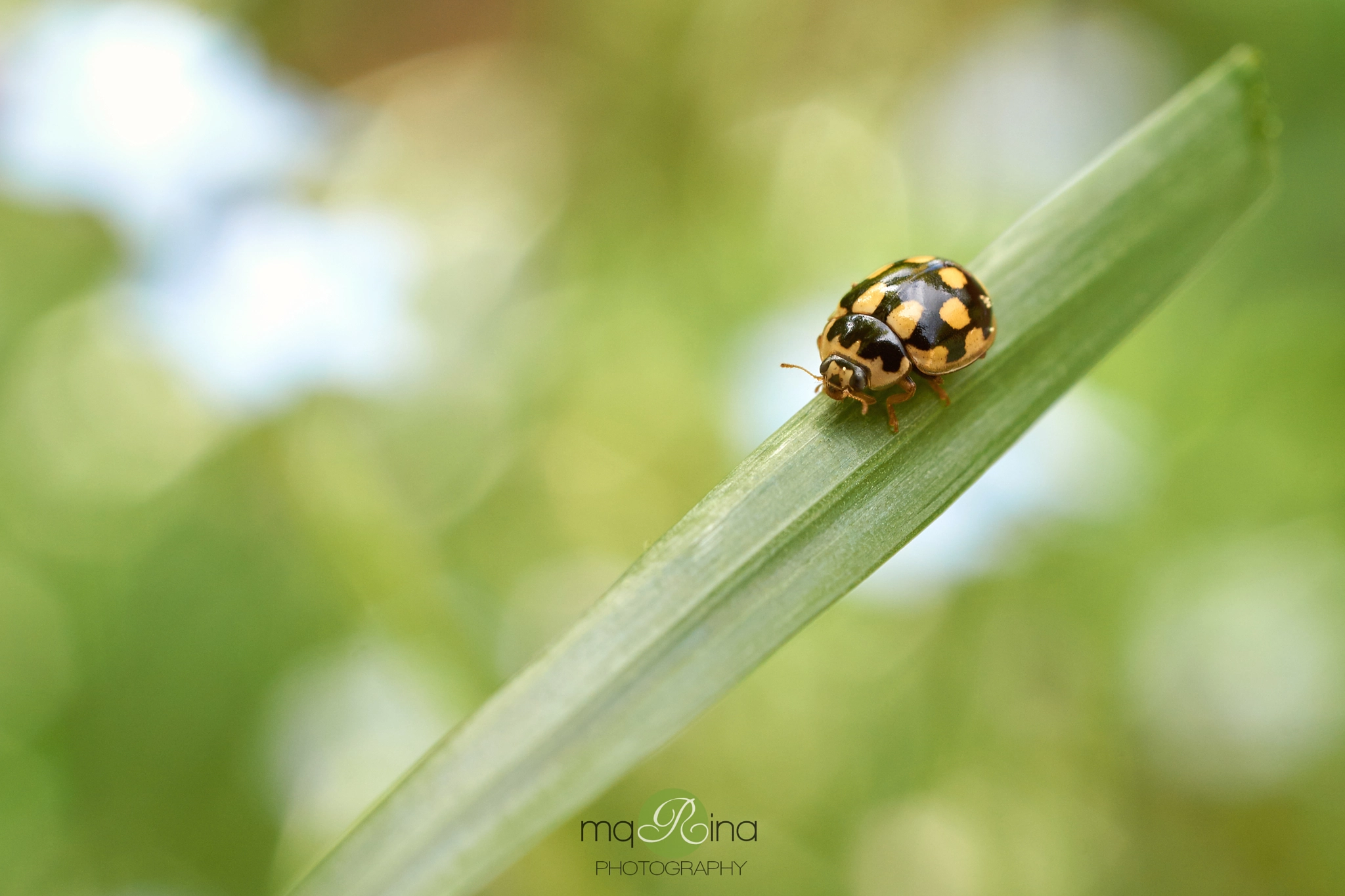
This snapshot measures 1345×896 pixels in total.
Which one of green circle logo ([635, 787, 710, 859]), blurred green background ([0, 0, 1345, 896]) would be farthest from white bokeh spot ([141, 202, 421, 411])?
green circle logo ([635, 787, 710, 859])

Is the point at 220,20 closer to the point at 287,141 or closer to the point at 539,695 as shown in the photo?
the point at 287,141

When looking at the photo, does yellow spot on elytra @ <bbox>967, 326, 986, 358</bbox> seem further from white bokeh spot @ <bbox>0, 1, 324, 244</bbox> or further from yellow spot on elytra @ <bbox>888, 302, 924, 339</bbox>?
white bokeh spot @ <bbox>0, 1, 324, 244</bbox>

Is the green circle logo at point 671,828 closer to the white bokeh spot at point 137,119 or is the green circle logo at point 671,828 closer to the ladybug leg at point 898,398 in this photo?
the ladybug leg at point 898,398

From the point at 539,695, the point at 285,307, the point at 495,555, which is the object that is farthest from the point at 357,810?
the point at 539,695

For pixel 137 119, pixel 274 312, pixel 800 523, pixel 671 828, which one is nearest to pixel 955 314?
pixel 800 523

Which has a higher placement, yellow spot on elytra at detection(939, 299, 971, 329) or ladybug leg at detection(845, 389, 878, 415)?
yellow spot on elytra at detection(939, 299, 971, 329)

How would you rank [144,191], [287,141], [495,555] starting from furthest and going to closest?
[495,555] → [287,141] → [144,191]

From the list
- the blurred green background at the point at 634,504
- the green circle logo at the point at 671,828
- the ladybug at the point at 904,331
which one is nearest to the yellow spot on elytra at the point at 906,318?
the ladybug at the point at 904,331
